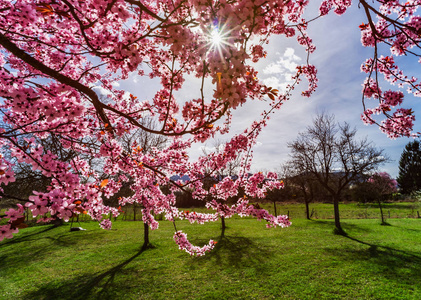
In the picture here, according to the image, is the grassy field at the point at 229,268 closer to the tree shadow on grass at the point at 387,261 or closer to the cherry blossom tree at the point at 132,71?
the tree shadow on grass at the point at 387,261

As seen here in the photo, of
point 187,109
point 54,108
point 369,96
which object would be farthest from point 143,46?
point 369,96

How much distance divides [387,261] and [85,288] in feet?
42.0

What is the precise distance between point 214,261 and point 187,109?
890cm

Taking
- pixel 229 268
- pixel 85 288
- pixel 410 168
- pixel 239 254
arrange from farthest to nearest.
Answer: pixel 410 168 → pixel 239 254 → pixel 229 268 → pixel 85 288

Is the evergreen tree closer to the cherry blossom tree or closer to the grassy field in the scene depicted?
the grassy field

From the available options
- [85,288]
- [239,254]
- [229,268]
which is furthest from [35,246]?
[239,254]

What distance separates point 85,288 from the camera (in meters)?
7.46

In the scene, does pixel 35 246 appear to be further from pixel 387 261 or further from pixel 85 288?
pixel 387 261

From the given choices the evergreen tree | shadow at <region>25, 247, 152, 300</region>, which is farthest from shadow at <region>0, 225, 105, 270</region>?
the evergreen tree

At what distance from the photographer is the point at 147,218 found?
7621 mm

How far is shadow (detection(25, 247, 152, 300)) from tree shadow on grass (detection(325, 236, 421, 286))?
981 cm

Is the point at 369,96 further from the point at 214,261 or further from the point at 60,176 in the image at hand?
the point at 214,261

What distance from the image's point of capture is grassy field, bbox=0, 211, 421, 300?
22.2 feet

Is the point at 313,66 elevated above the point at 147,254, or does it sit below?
above
